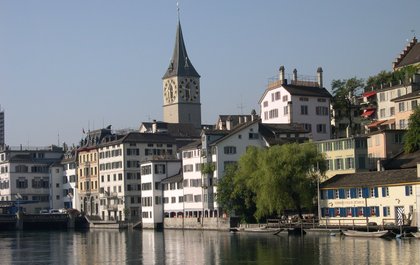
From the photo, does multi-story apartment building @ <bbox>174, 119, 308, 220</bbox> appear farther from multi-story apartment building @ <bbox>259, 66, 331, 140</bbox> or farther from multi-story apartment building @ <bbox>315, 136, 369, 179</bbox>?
multi-story apartment building @ <bbox>315, 136, 369, 179</bbox>

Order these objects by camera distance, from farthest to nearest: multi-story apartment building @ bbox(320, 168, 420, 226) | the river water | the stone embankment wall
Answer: the stone embankment wall
multi-story apartment building @ bbox(320, 168, 420, 226)
the river water

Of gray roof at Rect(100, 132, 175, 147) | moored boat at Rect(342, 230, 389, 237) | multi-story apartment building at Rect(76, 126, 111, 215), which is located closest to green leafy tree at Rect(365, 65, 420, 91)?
gray roof at Rect(100, 132, 175, 147)

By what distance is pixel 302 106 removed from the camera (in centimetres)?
14850

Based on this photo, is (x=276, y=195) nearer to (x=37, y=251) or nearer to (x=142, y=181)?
(x=37, y=251)

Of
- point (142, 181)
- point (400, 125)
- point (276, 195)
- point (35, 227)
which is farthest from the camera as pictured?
point (35, 227)

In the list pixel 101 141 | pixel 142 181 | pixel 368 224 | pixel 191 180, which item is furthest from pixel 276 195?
pixel 101 141

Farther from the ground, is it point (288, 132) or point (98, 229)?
point (288, 132)

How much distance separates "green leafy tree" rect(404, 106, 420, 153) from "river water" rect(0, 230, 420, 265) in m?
21.2

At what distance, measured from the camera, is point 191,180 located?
142000 millimetres

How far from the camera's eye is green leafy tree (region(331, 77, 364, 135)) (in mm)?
156250

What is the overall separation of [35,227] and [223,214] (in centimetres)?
5509

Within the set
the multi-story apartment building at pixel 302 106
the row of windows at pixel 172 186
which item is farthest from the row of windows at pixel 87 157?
the multi-story apartment building at pixel 302 106

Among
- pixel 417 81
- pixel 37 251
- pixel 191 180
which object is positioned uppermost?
pixel 417 81

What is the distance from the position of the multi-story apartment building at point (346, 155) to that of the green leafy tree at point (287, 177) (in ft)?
14.4
